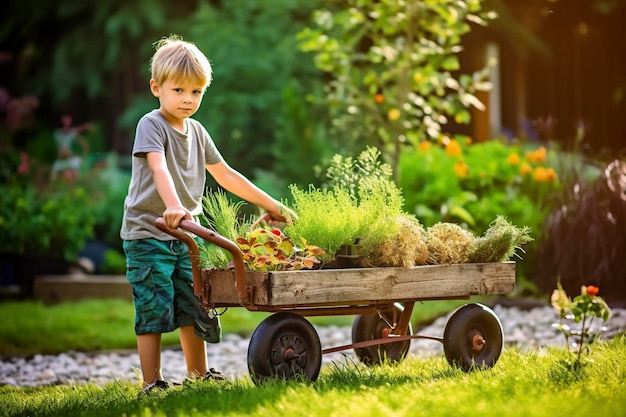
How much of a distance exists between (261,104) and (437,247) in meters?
7.02

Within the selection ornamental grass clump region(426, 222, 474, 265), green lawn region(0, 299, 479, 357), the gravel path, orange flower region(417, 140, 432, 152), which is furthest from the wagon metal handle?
orange flower region(417, 140, 432, 152)

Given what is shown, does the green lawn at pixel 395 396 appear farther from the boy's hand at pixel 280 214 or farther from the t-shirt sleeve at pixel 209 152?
the t-shirt sleeve at pixel 209 152

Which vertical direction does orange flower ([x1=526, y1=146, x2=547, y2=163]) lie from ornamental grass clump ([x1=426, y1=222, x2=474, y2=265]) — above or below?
above

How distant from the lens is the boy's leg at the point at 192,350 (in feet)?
14.8

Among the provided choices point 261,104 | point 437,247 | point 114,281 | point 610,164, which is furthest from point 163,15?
point 437,247

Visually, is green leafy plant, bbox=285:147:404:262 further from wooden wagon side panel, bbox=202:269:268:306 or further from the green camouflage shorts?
the green camouflage shorts

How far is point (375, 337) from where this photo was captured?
189 inches

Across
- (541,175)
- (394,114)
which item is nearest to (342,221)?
(394,114)

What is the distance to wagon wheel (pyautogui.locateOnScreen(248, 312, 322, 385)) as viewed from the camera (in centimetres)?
393

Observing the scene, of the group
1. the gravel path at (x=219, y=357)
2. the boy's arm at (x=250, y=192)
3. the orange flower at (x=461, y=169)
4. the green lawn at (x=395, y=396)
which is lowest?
the gravel path at (x=219, y=357)

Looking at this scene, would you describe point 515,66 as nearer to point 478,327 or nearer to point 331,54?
point 331,54

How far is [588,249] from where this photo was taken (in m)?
6.86

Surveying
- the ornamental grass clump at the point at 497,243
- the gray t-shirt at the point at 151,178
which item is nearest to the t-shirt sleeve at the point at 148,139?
the gray t-shirt at the point at 151,178

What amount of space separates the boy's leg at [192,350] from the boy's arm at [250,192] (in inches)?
25.3
